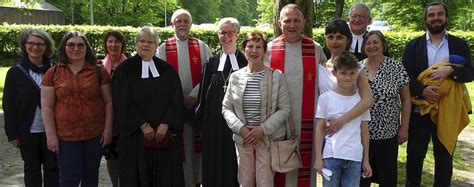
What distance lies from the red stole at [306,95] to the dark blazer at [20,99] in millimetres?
2251

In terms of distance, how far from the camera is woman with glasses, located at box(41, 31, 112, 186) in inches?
158

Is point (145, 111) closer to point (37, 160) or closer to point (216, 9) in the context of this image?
point (37, 160)

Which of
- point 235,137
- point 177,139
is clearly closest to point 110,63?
point 177,139

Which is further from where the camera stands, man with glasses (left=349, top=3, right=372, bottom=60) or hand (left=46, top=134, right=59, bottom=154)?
man with glasses (left=349, top=3, right=372, bottom=60)

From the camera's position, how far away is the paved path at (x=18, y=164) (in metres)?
5.70

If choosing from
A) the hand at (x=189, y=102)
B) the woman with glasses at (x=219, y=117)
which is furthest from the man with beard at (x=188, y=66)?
the woman with glasses at (x=219, y=117)

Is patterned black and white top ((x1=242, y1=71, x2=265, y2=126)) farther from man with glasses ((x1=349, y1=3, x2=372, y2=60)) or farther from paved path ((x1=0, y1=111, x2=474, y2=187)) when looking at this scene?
paved path ((x1=0, y1=111, x2=474, y2=187))

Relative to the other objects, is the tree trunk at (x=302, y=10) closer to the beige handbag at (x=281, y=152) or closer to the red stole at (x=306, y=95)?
the red stole at (x=306, y=95)

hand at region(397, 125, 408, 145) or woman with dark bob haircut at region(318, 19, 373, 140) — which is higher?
woman with dark bob haircut at region(318, 19, 373, 140)

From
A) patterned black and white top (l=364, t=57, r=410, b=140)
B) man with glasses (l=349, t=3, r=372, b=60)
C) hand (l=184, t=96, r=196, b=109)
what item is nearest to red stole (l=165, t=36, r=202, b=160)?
hand (l=184, t=96, r=196, b=109)

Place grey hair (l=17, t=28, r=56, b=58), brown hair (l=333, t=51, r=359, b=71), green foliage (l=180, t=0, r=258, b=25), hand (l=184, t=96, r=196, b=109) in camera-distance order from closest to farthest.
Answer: brown hair (l=333, t=51, r=359, b=71)
grey hair (l=17, t=28, r=56, b=58)
hand (l=184, t=96, r=196, b=109)
green foliage (l=180, t=0, r=258, b=25)

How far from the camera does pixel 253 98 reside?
12.9 ft

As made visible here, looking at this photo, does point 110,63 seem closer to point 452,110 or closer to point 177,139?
point 177,139

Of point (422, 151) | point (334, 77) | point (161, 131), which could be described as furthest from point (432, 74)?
point (161, 131)
